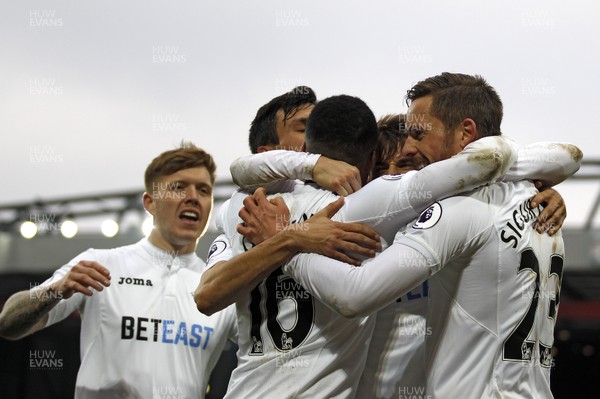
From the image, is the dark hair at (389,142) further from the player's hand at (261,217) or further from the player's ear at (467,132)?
the player's hand at (261,217)

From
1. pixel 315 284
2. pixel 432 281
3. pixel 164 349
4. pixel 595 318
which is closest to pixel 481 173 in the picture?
pixel 432 281

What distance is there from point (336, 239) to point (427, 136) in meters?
0.56

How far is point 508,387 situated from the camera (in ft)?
8.47

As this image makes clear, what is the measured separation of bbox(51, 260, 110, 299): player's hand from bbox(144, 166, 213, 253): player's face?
0.79 m

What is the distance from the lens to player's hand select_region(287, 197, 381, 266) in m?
2.58

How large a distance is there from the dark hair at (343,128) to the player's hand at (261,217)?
0.24 meters

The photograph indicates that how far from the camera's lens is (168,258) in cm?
492

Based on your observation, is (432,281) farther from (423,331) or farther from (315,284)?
(315,284)

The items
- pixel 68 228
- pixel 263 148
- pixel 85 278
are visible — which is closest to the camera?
pixel 263 148

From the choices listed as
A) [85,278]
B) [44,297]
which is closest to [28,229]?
[44,297]

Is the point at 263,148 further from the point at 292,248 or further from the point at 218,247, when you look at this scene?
the point at 292,248

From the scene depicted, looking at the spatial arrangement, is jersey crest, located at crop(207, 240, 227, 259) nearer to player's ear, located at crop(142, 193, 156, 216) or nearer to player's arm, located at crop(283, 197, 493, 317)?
player's arm, located at crop(283, 197, 493, 317)

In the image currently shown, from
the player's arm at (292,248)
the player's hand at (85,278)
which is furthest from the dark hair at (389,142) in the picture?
the player's hand at (85,278)

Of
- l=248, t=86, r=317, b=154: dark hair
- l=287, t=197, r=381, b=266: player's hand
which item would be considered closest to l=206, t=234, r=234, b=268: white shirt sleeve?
l=287, t=197, r=381, b=266: player's hand
